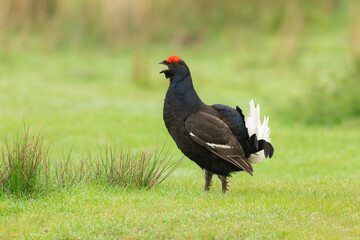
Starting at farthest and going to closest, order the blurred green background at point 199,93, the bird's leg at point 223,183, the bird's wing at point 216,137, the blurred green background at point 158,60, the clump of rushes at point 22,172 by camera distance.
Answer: the blurred green background at point 158,60, the bird's leg at point 223,183, the bird's wing at point 216,137, the clump of rushes at point 22,172, the blurred green background at point 199,93

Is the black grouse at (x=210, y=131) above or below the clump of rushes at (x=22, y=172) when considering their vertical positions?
above

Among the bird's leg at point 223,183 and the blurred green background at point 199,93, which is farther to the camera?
the bird's leg at point 223,183

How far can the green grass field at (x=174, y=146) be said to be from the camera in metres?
6.39

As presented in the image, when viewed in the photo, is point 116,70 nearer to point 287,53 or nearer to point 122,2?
point 122,2

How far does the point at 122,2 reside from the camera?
2134 cm

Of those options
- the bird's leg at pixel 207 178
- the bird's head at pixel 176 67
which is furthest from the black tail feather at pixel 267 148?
the bird's head at pixel 176 67

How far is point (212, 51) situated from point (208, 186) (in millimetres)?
14908

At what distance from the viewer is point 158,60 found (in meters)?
21.5

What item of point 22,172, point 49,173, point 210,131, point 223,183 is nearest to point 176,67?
point 210,131

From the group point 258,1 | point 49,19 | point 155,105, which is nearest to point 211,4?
point 258,1

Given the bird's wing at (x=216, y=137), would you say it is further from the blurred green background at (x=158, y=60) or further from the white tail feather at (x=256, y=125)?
the blurred green background at (x=158, y=60)

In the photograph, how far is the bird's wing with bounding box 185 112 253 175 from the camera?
7848 millimetres

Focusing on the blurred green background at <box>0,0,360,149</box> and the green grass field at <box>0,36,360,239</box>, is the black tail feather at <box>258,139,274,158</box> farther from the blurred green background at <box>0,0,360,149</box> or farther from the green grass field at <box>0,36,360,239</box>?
the blurred green background at <box>0,0,360,149</box>

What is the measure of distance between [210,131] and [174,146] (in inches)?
225
